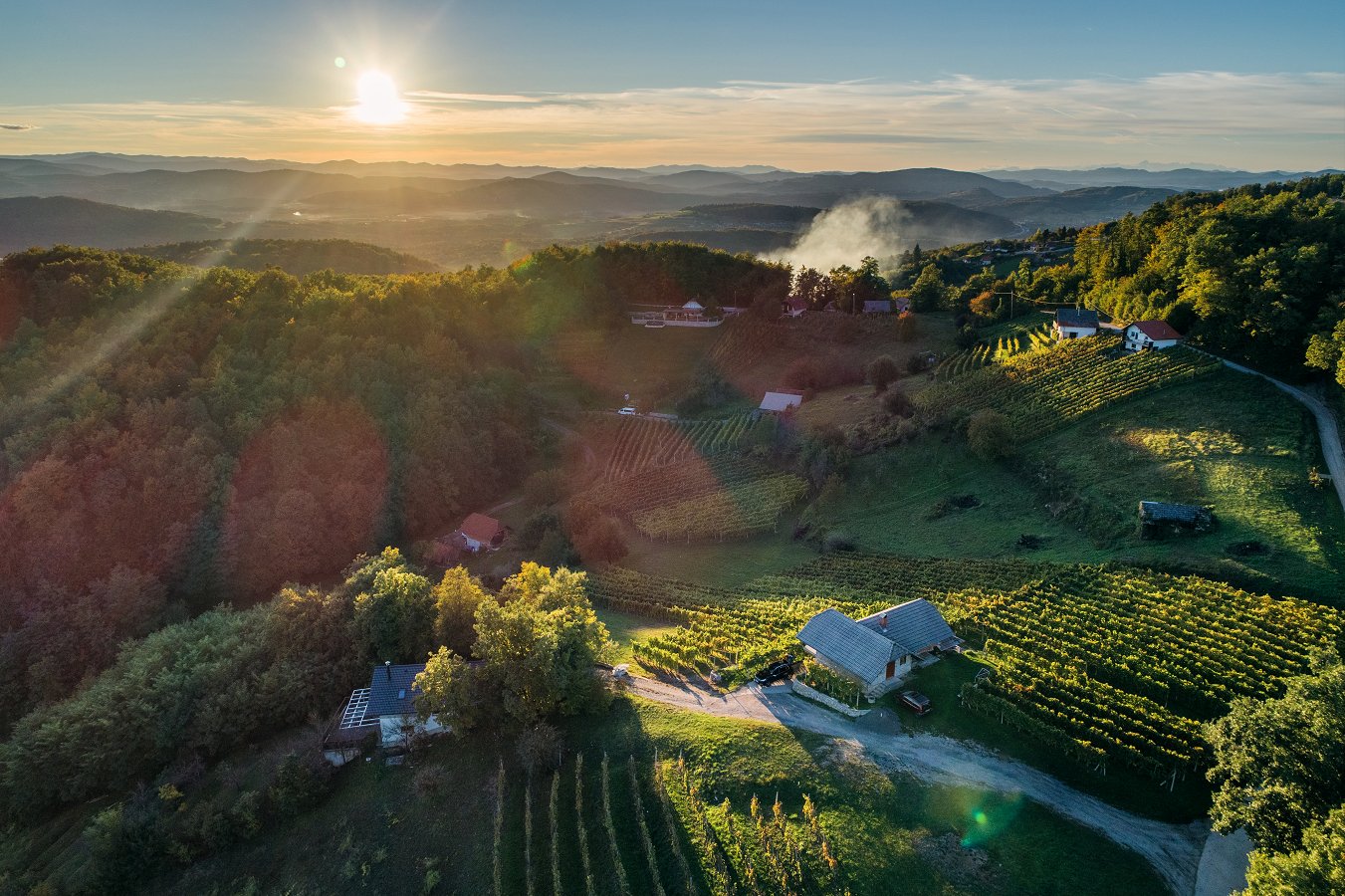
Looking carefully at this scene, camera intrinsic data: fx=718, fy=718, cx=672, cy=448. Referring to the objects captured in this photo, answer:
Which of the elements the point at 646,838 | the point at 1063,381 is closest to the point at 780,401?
the point at 1063,381

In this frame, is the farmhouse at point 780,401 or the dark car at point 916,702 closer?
the dark car at point 916,702

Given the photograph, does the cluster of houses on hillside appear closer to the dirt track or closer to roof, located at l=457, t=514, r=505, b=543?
the dirt track

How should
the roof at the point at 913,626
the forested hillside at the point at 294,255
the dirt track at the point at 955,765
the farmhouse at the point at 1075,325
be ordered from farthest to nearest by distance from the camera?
1. the forested hillside at the point at 294,255
2. the farmhouse at the point at 1075,325
3. the roof at the point at 913,626
4. the dirt track at the point at 955,765

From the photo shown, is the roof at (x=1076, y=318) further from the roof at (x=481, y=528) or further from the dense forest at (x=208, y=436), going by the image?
the roof at (x=481, y=528)

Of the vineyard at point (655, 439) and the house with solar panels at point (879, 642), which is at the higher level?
the house with solar panels at point (879, 642)

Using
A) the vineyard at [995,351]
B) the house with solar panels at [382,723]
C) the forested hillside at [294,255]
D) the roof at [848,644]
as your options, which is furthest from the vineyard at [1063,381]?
the forested hillside at [294,255]

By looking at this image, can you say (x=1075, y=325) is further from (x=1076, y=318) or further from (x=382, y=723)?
(x=382, y=723)

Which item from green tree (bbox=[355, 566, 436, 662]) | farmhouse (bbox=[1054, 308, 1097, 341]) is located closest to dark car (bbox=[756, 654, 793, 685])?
green tree (bbox=[355, 566, 436, 662])

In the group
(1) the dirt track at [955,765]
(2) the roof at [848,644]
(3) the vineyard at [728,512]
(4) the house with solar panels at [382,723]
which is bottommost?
(3) the vineyard at [728,512]
